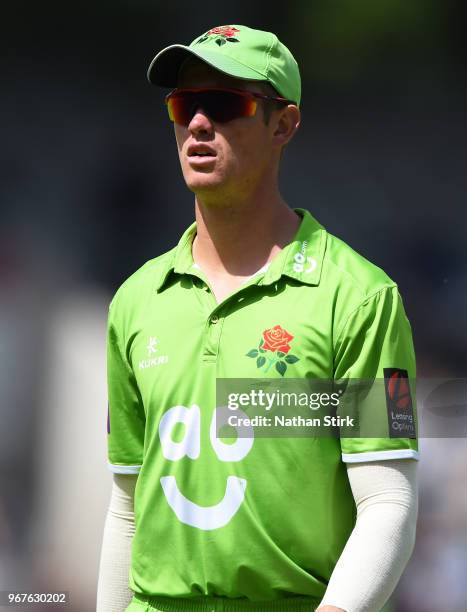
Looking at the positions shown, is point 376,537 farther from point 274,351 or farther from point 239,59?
point 239,59

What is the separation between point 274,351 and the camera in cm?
234

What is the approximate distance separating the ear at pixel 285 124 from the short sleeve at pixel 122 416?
1.85 ft

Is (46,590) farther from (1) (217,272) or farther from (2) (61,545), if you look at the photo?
(1) (217,272)

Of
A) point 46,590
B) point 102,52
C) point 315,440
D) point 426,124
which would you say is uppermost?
point 102,52

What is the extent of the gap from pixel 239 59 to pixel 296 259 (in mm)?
462

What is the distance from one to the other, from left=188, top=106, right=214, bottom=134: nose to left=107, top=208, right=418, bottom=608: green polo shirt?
12.6 inches

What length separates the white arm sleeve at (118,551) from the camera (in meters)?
2.66

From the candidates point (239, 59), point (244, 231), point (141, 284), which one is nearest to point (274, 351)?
point (244, 231)

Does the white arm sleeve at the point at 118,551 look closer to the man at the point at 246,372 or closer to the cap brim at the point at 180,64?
the man at the point at 246,372

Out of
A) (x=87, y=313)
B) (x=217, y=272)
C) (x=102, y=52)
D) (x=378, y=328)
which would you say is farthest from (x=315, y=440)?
(x=102, y=52)

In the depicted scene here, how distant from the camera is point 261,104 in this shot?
8.28ft

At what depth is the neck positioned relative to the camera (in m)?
2.54

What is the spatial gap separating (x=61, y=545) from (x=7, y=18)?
2.15m

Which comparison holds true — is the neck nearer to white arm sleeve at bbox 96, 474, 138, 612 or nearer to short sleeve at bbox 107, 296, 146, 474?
short sleeve at bbox 107, 296, 146, 474
